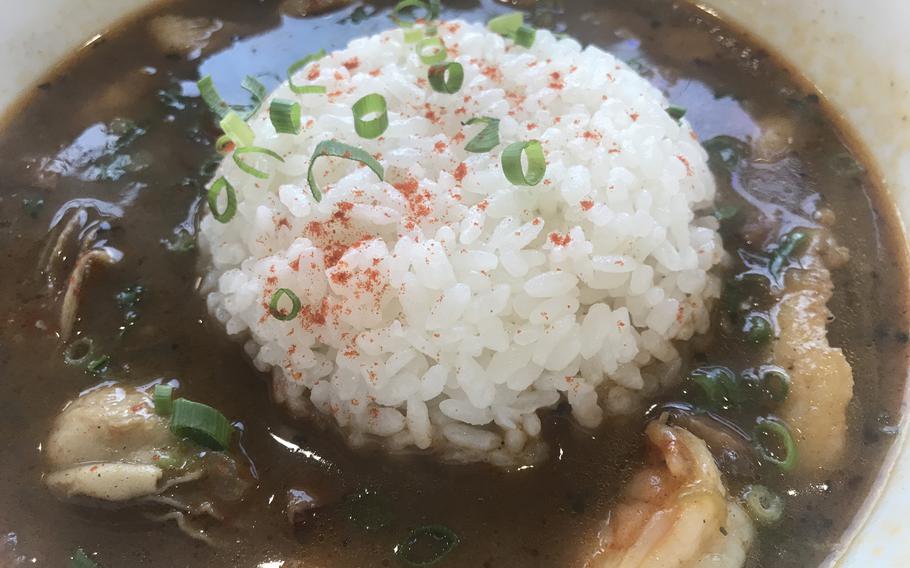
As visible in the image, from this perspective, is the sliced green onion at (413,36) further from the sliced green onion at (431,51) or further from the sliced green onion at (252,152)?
the sliced green onion at (252,152)

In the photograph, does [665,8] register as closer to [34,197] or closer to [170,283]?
[170,283]

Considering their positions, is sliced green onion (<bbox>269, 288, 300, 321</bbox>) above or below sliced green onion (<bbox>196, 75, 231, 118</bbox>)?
below

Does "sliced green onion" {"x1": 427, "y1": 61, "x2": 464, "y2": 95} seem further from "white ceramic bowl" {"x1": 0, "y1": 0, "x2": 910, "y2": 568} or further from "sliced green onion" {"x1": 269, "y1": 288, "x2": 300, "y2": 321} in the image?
"white ceramic bowl" {"x1": 0, "y1": 0, "x2": 910, "y2": 568}

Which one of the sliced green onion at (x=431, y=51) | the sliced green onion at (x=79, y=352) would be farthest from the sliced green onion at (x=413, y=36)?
the sliced green onion at (x=79, y=352)

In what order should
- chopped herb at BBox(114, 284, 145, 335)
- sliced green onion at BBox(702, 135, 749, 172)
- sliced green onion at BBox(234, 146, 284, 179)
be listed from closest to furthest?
sliced green onion at BBox(234, 146, 284, 179) → chopped herb at BBox(114, 284, 145, 335) → sliced green onion at BBox(702, 135, 749, 172)

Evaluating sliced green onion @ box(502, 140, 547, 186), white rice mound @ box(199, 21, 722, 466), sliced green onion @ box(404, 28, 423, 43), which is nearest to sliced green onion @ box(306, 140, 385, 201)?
white rice mound @ box(199, 21, 722, 466)

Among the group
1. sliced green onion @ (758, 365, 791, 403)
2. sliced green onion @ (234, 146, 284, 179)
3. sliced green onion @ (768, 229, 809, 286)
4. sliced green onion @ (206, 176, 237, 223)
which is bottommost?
sliced green onion @ (758, 365, 791, 403)

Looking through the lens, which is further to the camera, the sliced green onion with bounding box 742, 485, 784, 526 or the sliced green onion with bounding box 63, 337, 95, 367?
the sliced green onion with bounding box 63, 337, 95, 367
